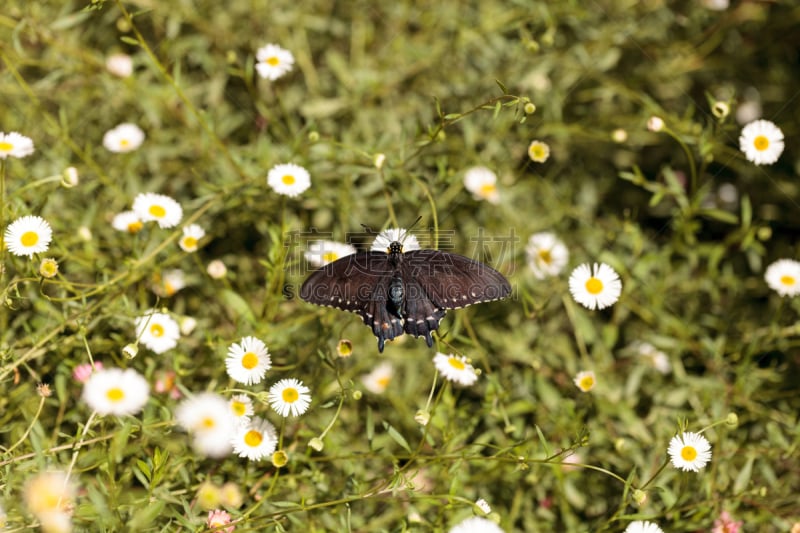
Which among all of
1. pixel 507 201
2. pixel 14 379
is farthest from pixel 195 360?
pixel 507 201

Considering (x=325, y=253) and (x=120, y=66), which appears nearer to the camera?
(x=325, y=253)

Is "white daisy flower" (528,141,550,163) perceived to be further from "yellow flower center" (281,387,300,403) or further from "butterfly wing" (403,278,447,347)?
"yellow flower center" (281,387,300,403)

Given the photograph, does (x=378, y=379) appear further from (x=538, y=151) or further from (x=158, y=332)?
(x=538, y=151)

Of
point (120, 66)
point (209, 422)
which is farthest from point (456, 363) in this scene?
point (120, 66)

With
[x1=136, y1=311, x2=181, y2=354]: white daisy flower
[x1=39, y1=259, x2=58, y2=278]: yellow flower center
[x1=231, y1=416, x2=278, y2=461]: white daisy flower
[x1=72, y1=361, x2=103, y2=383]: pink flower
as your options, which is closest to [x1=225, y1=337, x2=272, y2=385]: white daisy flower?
[x1=231, y1=416, x2=278, y2=461]: white daisy flower

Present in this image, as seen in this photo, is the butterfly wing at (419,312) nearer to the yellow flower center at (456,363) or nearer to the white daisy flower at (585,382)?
the yellow flower center at (456,363)

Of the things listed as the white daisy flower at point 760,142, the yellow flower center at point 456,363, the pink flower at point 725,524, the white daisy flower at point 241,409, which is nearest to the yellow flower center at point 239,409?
the white daisy flower at point 241,409
